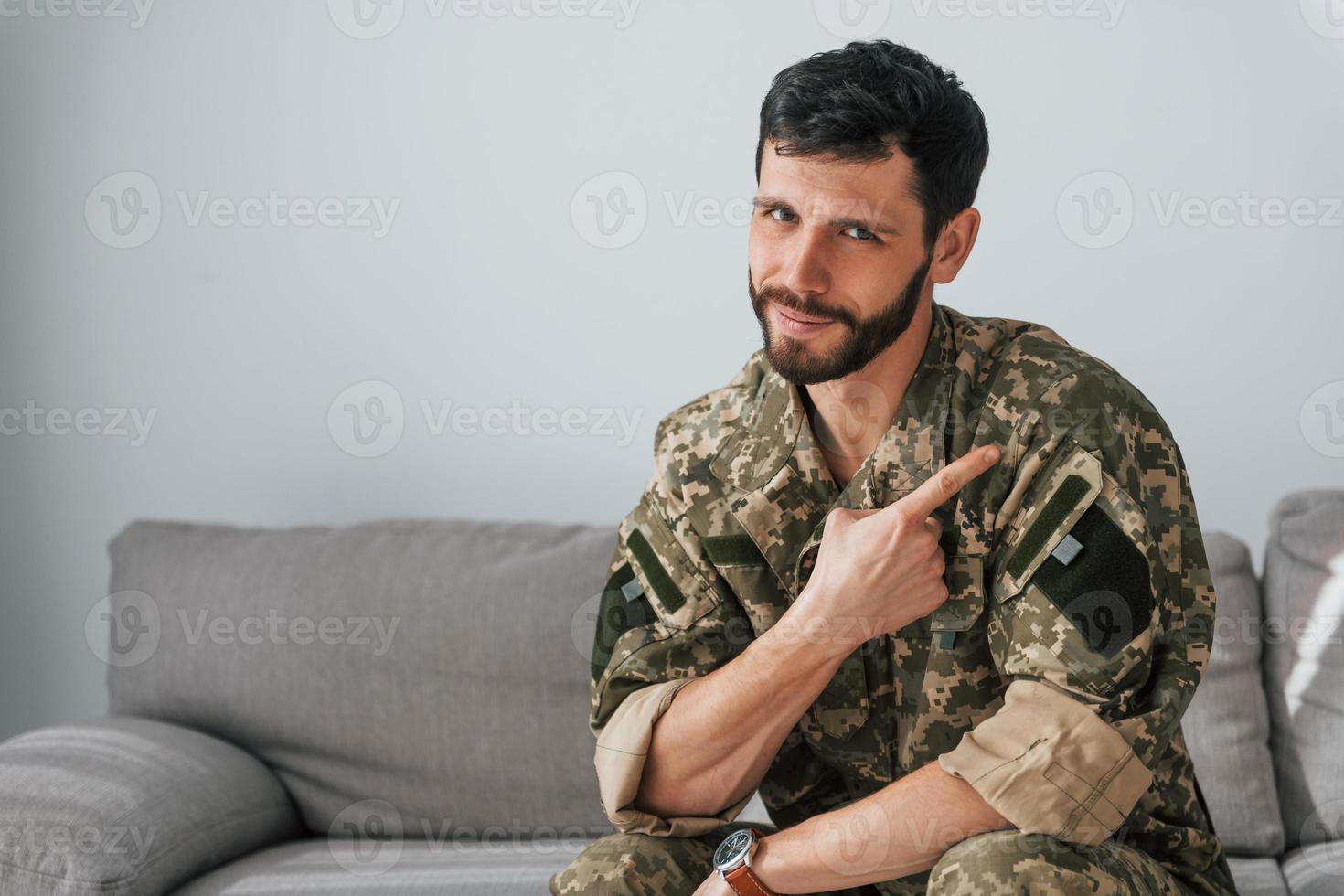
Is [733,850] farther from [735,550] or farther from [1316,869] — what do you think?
[1316,869]

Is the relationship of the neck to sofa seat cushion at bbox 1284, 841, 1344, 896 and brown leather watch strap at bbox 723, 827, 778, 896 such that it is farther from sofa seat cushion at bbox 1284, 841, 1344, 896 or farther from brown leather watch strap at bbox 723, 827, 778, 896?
sofa seat cushion at bbox 1284, 841, 1344, 896

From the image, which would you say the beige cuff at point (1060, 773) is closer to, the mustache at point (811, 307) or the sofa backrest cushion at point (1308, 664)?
the mustache at point (811, 307)

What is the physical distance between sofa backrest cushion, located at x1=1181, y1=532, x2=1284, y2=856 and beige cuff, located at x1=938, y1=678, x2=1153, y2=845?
0.76 m

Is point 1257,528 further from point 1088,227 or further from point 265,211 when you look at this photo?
point 265,211

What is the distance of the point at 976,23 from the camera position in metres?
2.13

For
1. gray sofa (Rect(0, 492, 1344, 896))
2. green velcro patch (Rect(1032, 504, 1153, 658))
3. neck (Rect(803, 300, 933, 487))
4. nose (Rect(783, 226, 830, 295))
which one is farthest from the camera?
gray sofa (Rect(0, 492, 1344, 896))

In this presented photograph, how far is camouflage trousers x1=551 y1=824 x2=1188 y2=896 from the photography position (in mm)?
1097

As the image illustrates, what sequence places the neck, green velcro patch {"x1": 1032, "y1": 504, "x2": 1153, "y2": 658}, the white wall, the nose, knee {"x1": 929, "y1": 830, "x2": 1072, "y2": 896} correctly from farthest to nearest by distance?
the white wall → the neck → the nose → green velcro patch {"x1": 1032, "y1": 504, "x2": 1153, "y2": 658} → knee {"x1": 929, "y1": 830, "x2": 1072, "y2": 896}

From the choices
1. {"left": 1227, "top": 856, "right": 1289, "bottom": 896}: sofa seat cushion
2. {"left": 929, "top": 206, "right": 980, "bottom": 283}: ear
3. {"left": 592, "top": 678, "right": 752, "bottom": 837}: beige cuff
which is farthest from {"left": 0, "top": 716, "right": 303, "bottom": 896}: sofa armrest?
{"left": 1227, "top": 856, "right": 1289, "bottom": 896}: sofa seat cushion

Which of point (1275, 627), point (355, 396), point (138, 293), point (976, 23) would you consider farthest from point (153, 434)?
point (1275, 627)

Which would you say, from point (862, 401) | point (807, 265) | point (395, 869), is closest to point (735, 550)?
point (862, 401)

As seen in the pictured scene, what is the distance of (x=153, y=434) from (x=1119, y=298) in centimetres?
172

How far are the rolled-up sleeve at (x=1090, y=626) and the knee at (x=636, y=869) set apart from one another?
0.95ft

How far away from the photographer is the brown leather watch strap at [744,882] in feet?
4.13
